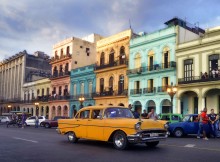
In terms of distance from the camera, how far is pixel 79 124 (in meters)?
12.6

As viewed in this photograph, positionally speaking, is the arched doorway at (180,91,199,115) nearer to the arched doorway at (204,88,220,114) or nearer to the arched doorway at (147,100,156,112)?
the arched doorway at (204,88,220,114)

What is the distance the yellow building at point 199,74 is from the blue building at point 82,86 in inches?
648

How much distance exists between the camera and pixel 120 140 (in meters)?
10.7

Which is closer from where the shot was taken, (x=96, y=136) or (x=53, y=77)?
(x=96, y=136)

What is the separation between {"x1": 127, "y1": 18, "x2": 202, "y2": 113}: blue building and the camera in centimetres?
3466

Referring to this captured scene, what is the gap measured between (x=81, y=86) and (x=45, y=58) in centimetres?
2690

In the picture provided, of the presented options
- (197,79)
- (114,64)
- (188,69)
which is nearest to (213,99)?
(197,79)

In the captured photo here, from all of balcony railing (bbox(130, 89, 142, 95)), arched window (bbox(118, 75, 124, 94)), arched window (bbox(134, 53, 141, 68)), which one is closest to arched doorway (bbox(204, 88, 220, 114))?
balcony railing (bbox(130, 89, 142, 95))

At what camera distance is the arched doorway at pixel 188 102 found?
108ft

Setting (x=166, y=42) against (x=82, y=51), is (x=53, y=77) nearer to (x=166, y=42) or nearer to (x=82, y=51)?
(x=82, y=51)

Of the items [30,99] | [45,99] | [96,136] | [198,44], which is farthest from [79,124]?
[30,99]

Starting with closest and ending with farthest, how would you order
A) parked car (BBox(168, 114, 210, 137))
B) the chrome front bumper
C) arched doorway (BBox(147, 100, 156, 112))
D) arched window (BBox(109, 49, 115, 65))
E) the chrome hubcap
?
the chrome front bumper → the chrome hubcap → parked car (BBox(168, 114, 210, 137)) → arched doorway (BBox(147, 100, 156, 112)) → arched window (BBox(109, 49, 115, 65))

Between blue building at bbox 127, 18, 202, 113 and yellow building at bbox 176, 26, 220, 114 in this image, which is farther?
blue building at bbox 127, 18, 202, 113

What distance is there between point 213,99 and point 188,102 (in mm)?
3129
